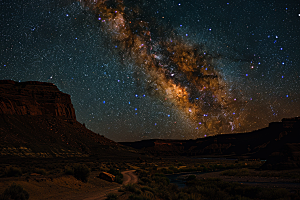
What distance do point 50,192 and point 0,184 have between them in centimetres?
332

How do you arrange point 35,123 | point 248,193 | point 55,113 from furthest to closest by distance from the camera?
point 55,113 < point 35,123 < point 248,193

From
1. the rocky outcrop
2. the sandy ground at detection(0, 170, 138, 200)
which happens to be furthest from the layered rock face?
the sandy ground at detection(0, 170, 138, 200)

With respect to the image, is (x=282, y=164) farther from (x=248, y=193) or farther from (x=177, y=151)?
(x=177, y=151)

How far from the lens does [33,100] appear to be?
308 feet

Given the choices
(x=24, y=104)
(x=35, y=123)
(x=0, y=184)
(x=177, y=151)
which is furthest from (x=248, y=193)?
(x=177, y=151)

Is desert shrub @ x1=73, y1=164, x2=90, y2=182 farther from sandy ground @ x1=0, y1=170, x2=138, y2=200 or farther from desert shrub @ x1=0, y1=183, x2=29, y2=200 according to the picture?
desert shrub @ x1=0, y1=183, x2=29, y2=200

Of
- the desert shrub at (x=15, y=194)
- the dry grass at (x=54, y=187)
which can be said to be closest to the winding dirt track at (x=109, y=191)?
the dry grass at (x=54, y=187)

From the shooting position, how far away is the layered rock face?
8200 centimetres

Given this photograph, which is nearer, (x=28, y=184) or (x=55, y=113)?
(x=28, y=184)

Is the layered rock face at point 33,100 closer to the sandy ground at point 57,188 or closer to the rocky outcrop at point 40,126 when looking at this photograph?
the rocky outcrop at point 40,126

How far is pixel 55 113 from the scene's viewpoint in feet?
325

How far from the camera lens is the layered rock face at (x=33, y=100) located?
82000 millimetres

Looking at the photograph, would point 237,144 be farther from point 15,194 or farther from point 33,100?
point 15,194

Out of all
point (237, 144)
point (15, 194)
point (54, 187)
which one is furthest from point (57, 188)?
point (237, 144)
